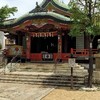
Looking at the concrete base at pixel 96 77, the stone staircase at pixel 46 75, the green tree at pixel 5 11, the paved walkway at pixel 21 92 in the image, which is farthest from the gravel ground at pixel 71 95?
the green tree at pixel 5 11

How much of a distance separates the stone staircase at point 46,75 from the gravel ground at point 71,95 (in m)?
2.14

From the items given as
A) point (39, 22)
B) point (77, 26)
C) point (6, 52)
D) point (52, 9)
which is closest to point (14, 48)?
point (6, 52)

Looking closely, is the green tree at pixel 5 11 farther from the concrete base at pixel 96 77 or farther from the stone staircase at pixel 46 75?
the concrete base at pixel 96 77

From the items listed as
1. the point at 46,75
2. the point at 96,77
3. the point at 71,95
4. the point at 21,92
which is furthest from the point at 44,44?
the point at 71,95

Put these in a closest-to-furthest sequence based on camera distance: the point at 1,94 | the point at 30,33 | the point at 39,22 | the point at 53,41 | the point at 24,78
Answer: the point at 1,94 < the point at 24,78 < the point at 39,22 < the point at 30,33 < the point at 53,41

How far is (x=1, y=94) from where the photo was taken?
49.1 ft

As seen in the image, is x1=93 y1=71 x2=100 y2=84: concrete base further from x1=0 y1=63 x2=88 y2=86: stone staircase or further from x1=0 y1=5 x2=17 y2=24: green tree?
x1=0 y1=5 x2=17 y2=24: green tree

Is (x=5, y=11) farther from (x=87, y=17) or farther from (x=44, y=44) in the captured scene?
(x=44, y=44)

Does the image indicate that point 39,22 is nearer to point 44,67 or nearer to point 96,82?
point 44,67

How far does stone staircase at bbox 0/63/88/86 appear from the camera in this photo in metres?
18.2

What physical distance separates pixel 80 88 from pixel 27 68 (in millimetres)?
7489

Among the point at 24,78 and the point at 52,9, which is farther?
the point at 52,9

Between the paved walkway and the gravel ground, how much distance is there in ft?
1.44

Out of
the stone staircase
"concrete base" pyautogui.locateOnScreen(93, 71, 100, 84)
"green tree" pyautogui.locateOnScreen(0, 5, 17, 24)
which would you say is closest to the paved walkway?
the stone staircase
